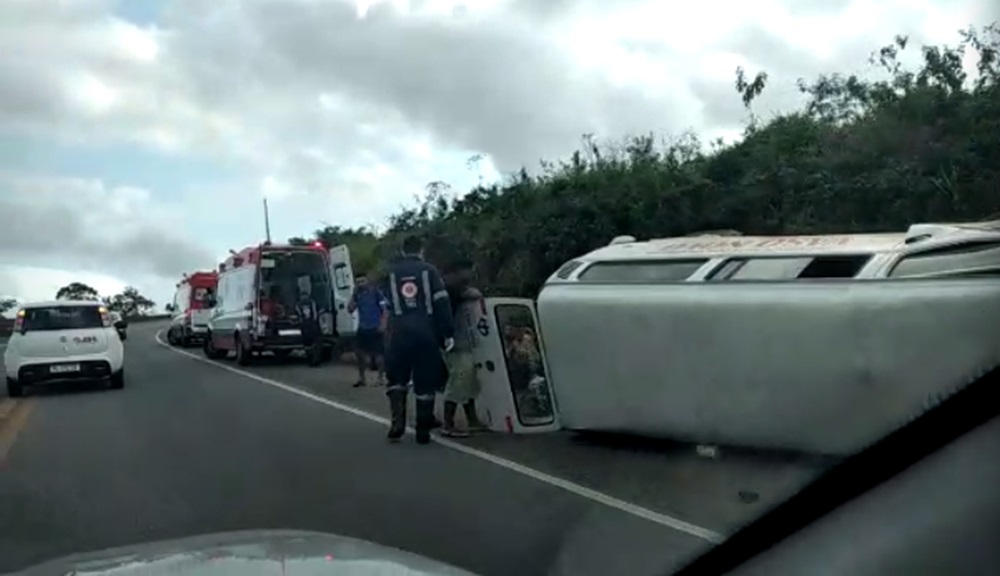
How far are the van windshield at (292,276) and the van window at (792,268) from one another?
16263mm

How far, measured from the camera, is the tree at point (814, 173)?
4.31 m

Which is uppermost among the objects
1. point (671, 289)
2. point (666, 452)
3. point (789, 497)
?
point (671, 289)

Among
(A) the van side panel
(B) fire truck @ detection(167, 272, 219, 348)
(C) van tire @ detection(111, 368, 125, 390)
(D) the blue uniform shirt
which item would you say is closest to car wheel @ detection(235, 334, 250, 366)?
(C) van tire @ detection(111, 368, 125, 390)

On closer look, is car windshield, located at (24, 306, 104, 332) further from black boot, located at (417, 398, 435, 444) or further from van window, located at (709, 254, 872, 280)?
van window, located at (709, 254, 872, 280)

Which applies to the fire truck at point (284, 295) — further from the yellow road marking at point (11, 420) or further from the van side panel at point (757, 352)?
the van side panel at point (757, 352)

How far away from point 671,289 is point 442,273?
10.7 feet

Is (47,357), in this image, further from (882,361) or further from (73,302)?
(882,361)

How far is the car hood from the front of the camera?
111 inches

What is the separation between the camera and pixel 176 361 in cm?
2673

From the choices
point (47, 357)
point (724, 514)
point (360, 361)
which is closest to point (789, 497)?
point (724, 514)

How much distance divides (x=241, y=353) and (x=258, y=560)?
69.3ft

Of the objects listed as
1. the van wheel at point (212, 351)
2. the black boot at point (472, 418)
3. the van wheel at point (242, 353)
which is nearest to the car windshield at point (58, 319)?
the van wheel at point (242, 353)

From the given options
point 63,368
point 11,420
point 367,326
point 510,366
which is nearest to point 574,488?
point 510,366

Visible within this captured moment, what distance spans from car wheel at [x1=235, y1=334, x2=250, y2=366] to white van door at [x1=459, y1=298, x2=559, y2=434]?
13.8m
